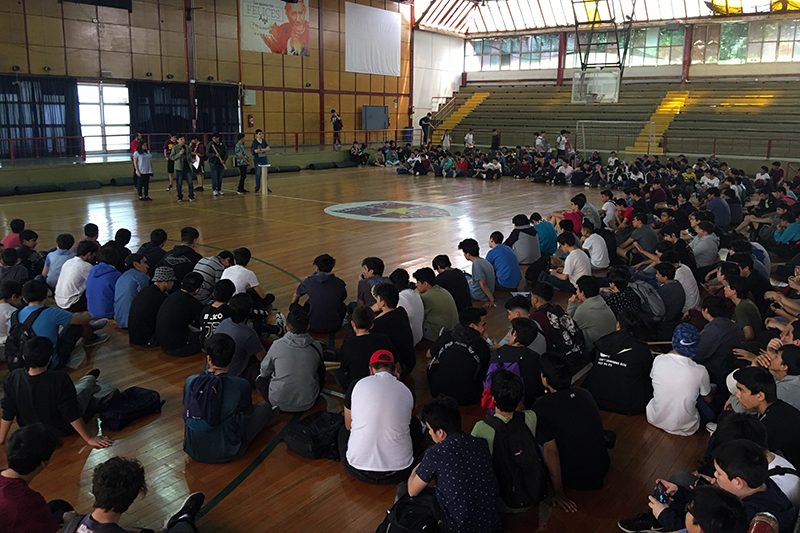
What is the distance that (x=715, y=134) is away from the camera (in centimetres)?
2728

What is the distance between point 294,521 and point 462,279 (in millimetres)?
4058

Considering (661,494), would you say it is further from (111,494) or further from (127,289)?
(127,289)

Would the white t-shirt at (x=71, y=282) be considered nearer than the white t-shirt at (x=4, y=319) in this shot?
No

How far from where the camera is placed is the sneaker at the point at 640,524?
12.3 feet

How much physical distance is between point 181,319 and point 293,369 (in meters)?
1.83

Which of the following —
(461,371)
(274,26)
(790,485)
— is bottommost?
(461,371)

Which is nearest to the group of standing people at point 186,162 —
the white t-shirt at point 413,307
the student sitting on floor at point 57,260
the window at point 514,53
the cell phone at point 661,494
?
the student sitting on floor at point 57,260

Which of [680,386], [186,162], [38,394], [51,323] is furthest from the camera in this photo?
[186,162]

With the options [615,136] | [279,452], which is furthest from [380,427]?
[615,136]

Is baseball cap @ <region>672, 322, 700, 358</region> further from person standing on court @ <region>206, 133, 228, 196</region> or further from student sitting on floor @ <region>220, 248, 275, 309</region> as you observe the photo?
person standing on court @ <region>206, 133, 228, 196</region>

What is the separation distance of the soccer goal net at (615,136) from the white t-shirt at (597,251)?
1960 cm

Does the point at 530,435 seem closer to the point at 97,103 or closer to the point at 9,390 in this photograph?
the point at 9,390

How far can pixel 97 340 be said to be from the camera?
6.87 metres

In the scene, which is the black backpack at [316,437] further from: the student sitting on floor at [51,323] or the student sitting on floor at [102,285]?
the student sitting on floor at [102,285]
